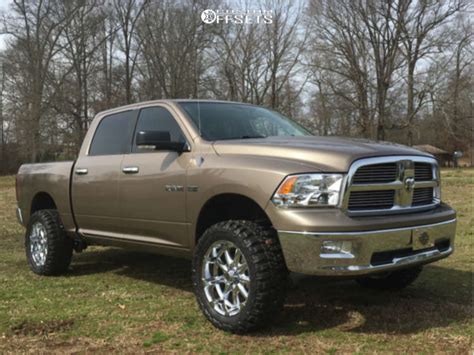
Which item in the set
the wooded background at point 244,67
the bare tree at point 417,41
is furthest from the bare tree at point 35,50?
the bare tree at point 417,41

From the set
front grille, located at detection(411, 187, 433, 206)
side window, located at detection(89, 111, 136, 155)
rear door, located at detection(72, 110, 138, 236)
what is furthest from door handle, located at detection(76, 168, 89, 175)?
front grille, located at detection(411, 187, 433, 206)

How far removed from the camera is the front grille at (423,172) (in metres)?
4.28

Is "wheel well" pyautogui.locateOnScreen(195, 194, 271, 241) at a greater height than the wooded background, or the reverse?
the wooded background

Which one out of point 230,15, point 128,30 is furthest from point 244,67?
point 230,15

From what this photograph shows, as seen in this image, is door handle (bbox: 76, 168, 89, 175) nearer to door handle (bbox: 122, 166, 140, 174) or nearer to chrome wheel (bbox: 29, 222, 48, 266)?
door handle (bbox: 122, 166, 140, 174)

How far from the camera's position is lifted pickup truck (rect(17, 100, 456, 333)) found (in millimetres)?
3736

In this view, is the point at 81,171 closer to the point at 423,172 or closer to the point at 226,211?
the point at 226,211

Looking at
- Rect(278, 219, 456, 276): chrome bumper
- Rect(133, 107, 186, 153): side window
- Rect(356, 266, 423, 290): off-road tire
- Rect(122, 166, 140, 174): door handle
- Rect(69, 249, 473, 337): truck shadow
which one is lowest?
Rect(69, 249, 473, 337): truck shadow

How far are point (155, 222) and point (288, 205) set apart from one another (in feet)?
5.17

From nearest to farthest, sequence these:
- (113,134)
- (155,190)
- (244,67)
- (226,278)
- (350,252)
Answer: (350,252) → (226,278) → (155,190) → (113,134) → (244,67)

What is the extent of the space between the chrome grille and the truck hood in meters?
0.07

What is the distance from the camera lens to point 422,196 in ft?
14.3

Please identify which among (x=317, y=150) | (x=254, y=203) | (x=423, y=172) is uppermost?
(x=317, y=150)

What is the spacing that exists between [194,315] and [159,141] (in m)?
1.53
